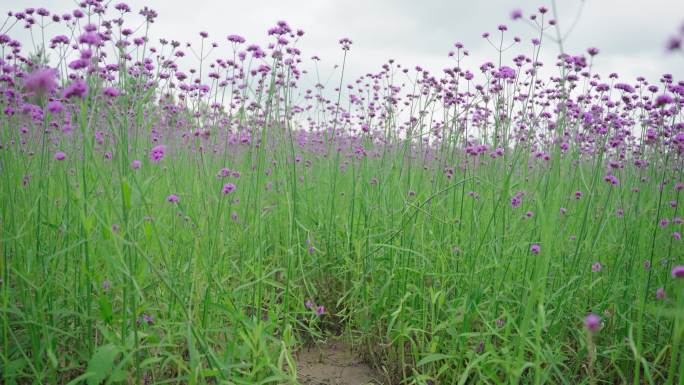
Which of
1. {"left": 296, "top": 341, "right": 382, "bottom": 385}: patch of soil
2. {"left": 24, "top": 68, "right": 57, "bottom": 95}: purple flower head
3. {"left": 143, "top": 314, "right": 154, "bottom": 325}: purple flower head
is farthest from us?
{"left": 296, "top": 341, "right": 382, "bottom": 385}: patch of soil

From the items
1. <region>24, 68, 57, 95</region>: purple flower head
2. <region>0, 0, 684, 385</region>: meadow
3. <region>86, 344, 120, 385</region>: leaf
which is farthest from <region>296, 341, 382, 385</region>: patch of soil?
<region>24, 68, 57, 95</region>: purple flower head

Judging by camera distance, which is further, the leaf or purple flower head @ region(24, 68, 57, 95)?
the leaf

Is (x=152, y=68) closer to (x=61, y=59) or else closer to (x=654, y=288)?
(x=61, y=59)

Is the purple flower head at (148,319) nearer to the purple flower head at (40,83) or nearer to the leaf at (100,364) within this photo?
the leaf at (100,364)

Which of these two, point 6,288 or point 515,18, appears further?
point 515,18

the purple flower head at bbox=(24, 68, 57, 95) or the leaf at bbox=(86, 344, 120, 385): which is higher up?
the purple flower head at bbox=(24, 68, 57, 95)

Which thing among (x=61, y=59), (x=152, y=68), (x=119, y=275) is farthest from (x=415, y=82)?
(x=119, y=275)

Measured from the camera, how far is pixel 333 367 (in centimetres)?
260

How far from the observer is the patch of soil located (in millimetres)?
2471

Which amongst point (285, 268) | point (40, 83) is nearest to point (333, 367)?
point (285, 268)

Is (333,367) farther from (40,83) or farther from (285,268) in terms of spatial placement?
(40,83)

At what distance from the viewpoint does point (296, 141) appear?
19.2ft

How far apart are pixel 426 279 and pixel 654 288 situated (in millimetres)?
1196

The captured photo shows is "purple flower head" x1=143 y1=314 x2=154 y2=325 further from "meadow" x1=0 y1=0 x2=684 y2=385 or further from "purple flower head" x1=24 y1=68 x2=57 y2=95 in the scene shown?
"purple flower head" x1=24 y1=68 x2=57 y2=95
